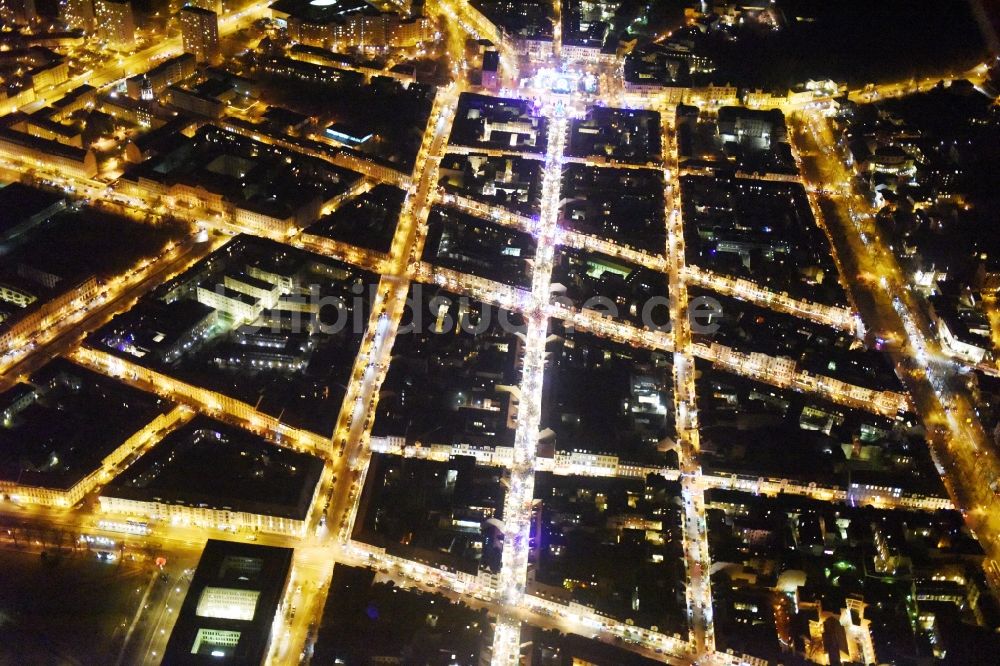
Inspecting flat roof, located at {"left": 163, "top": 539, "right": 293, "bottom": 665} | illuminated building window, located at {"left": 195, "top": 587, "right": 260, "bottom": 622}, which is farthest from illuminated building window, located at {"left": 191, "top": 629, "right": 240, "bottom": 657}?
illuminated building window, located at {"left": 195, "top": 587, "right": 260, "bottom": 622}

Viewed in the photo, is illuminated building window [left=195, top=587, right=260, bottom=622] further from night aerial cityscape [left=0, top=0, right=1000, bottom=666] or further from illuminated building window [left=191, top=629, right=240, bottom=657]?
illuminated building window [left=191, top=629, right=240, bottom=657]

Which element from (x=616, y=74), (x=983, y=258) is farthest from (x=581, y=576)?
(x=616, y=74)

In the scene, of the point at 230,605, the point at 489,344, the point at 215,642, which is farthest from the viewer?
the point at 489,344

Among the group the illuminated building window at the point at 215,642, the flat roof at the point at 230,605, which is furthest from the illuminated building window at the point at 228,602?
the illuminated building window at the point at 215,642

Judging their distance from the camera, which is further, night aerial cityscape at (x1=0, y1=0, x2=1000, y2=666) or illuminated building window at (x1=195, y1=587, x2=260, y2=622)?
night aerial cityscape at (x1=0, y1=0, x2=1000, y2=666)

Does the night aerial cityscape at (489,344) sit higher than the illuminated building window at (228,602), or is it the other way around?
the night aerial cityscape at (489,344)

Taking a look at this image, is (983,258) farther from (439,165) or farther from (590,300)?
(439,165)

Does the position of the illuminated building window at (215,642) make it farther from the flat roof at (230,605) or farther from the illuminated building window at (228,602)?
the illuminated building window at (228,602)

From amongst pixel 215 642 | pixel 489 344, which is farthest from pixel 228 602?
pixel 489 344

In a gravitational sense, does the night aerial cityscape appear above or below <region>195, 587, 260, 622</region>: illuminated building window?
above

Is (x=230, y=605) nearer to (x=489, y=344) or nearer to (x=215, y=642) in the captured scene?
(x=215, y=642)
